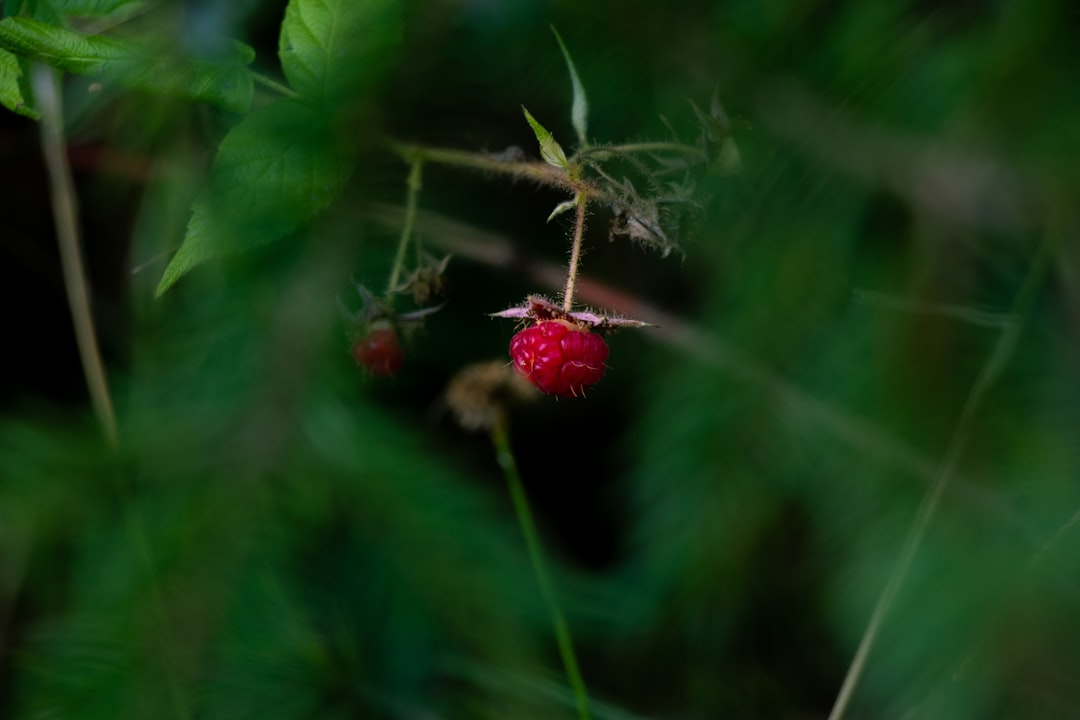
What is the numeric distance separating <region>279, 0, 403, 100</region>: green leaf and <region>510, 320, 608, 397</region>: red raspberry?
9.2 inches

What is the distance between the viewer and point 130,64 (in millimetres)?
599

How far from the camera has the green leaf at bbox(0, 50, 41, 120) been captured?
628 mm

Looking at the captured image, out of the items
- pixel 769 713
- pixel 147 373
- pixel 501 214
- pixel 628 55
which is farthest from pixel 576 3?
pixel 769 713

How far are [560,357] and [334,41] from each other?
0.28 meters

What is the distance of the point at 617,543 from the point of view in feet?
3.74

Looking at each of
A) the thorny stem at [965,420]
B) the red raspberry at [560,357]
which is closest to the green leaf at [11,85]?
the red raspberry at [560,357]

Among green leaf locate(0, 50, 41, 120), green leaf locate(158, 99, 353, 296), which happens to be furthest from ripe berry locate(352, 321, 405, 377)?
green leaf locate(0, 50, 41, 120)

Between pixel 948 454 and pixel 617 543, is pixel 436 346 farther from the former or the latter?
pixel 948 454

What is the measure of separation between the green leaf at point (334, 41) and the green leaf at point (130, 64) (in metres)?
0.04

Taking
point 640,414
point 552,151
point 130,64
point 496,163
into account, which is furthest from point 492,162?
point 640,414

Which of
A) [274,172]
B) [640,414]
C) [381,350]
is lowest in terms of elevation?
[640,414]

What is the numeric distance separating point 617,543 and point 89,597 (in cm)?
59

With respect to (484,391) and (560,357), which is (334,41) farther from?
(484,391)

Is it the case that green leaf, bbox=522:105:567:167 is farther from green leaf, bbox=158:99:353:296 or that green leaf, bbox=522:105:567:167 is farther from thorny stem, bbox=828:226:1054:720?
thorny stem, bbox=828:226:1054:720
